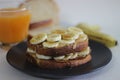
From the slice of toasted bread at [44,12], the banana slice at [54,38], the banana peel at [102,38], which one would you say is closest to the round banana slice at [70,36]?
the banana slice at [54,38]

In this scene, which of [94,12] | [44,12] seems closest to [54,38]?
[44,12]

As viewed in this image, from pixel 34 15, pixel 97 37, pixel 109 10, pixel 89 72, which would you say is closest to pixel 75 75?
pixel 89 72

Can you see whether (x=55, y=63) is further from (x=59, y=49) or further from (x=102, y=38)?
(x=102, y=38)

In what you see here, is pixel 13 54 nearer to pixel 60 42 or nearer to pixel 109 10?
pixel 60 42

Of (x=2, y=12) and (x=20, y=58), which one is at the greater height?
(x=2, y=12)

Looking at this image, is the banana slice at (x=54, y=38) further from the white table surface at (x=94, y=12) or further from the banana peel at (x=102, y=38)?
the white table surface at (x=94, y=12)

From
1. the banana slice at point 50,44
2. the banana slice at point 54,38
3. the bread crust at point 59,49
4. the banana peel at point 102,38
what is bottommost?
the banana peel at point 102,38
